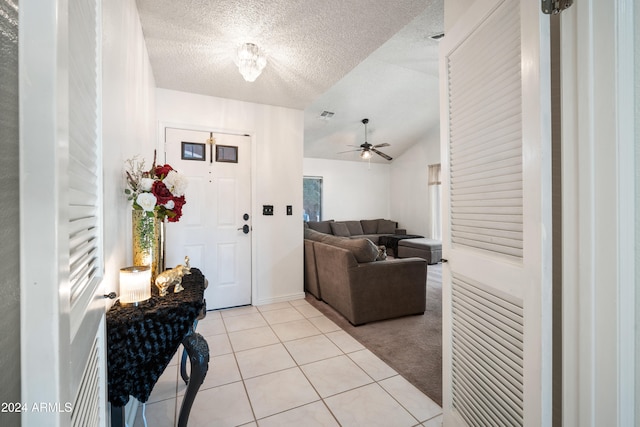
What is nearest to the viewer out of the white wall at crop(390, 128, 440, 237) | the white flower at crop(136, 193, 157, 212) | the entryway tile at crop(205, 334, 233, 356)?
the white flower at crop(136, 193, 157, 212)

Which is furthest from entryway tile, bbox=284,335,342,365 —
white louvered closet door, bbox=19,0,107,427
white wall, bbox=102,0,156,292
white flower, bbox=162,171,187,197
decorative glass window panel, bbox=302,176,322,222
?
decorative glass window panel, bbox=302,176,322,222

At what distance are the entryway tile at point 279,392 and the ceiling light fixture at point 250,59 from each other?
7.31ft

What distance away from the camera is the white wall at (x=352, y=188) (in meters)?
7.52

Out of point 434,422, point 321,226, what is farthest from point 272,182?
point 321,226

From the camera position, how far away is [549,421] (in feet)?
2.86

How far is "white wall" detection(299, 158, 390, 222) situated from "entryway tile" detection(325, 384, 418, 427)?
19.4 feet

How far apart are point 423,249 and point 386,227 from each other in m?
2.11

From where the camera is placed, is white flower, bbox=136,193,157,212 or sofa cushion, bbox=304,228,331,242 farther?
sofa cushion, bbox=304,228,331,242

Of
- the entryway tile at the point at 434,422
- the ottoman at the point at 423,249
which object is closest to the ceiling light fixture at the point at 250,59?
the entryway tile at the point at 434,422

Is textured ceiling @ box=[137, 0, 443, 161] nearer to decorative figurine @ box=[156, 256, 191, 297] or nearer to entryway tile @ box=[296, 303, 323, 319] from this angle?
decorative figurine @ box=[156, 256, 191, 297]

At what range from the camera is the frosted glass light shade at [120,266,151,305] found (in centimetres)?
122

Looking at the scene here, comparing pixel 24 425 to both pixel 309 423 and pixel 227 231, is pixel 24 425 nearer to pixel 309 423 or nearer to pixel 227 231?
pixel 309 423

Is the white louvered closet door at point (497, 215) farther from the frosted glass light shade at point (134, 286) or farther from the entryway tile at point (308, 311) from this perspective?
the entryway tile at point (308, 311)

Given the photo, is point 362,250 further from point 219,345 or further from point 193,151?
point 193,151
